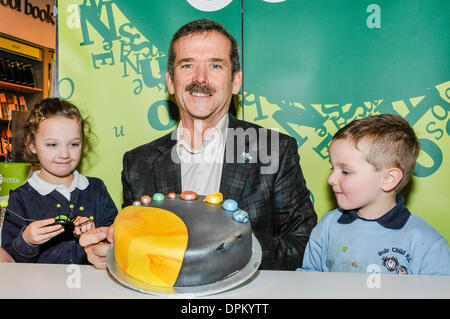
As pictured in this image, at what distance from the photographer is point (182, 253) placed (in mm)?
559

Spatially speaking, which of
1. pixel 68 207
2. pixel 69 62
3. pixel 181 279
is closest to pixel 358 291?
pixel 181 279

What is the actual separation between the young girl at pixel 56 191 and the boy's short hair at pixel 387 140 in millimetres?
985

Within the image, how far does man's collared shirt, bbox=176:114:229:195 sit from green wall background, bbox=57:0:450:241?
1.25 feet

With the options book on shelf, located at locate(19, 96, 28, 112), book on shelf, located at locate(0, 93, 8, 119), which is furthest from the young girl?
book on shelf, located at locate(19, 96, 28, 112)

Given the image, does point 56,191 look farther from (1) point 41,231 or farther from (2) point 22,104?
(2) point 22,104

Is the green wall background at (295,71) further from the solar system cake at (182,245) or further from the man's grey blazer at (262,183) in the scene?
the solar system cake at (182,245)

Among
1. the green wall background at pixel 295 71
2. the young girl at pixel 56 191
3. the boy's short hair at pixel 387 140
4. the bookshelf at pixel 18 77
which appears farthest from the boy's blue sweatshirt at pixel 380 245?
the bookshelf at pixel 18 77

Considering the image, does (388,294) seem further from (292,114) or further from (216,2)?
(216,2)

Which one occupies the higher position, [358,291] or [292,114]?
[292,114]

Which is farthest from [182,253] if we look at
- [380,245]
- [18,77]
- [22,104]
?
[22,104]

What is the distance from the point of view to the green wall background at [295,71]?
5.45 feet

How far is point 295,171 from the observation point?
137 cm

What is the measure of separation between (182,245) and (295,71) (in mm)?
1344
